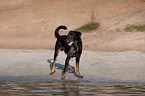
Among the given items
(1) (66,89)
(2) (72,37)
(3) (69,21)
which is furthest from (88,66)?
(3) (69,21)

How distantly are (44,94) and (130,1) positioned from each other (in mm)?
34561

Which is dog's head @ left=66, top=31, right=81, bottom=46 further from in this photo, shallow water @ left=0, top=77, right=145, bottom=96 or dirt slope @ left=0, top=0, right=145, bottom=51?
dirt slope @ left=0, top=0, right=145, bottom=51

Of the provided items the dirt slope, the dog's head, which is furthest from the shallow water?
the dirt slope

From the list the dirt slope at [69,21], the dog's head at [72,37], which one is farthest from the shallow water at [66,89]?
the dirt slope at [69,21]

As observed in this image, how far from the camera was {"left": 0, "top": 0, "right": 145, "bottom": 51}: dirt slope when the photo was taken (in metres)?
23.2

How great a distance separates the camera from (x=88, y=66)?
12.8 metres

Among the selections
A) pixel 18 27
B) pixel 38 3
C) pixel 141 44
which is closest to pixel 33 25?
pixel 18 27

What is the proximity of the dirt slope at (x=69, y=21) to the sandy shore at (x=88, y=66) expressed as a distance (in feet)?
17.7

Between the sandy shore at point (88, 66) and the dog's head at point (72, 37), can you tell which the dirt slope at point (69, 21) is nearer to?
the sandy shore at point (88, 66)

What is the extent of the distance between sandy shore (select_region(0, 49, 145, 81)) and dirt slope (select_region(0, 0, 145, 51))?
5399mm

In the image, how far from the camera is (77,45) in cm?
1067

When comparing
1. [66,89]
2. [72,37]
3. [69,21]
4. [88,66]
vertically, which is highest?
[69,21]

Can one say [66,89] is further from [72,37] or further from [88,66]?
[88,66]

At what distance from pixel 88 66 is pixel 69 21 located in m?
22.4
